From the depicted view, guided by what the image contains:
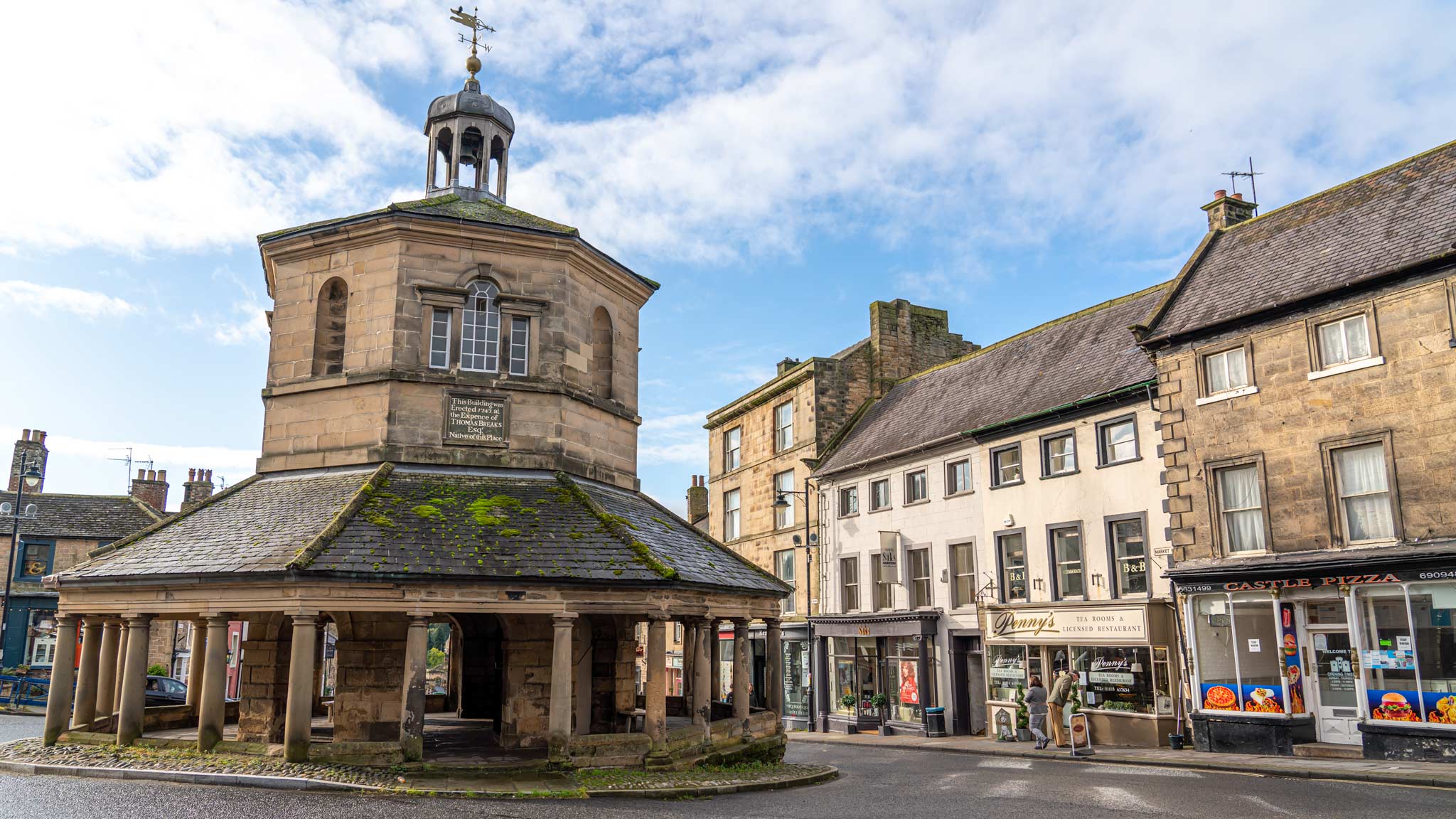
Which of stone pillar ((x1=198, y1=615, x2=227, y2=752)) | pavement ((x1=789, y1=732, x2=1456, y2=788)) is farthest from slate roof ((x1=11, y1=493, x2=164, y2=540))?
stone pillar ((x1=198, y1=615, x2=227, y2=752))

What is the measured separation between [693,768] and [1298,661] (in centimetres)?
1238

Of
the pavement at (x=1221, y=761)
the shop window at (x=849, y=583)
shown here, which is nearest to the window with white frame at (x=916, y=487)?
the shop window at (x=849, y=583)

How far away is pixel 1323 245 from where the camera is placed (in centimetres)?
2089

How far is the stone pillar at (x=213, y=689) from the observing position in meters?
14.4

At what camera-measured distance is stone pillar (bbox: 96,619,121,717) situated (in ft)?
56.2

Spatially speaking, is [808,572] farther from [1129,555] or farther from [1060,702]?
[1060,702]

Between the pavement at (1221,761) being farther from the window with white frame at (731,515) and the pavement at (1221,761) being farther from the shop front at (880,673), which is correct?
the window with white frame at (731,515)

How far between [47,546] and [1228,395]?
47.5 metres

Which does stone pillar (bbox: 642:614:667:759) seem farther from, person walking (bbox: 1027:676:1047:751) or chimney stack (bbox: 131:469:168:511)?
chimney stack (bbox: 131:469:168:511)

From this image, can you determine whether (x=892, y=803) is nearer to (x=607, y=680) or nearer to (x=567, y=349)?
(x=607, y=680)

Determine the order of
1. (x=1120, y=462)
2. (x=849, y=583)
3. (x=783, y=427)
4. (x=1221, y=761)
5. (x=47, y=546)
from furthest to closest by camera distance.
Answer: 1. (x=47, y=546)
2. (x=783, y=427)
3. (x=849, y=583)
4. (x=1120, y=462)
5. (x=1221, y=761)

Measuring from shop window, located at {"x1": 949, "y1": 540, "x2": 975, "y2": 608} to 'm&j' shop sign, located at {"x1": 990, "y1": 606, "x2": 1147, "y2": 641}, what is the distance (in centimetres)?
139

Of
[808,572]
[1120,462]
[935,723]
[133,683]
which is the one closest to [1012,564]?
[1120,462]

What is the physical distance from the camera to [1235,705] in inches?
803
